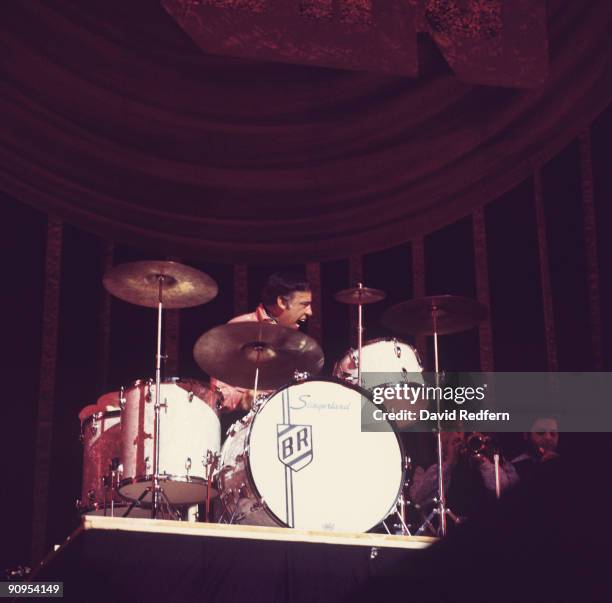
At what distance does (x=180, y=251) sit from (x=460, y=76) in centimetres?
205

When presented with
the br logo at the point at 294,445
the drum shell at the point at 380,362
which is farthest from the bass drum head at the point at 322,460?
the drum shell at the point at 380,362

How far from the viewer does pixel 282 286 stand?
196 inches

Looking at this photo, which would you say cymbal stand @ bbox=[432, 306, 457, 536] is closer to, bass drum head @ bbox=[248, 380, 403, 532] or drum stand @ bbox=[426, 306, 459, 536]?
drum stand @ bbox=[426, 306, 459, 536]

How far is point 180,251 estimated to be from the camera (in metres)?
5.91

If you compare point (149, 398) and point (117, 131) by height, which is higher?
point (117, 131)

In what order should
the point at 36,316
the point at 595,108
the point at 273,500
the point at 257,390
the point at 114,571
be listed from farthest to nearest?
the point at 595,108 < the point at 36,316 < the point at 257,390 < the point at 273,500 < the point at 114,571

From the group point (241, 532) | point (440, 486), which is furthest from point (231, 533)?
point (440, 486)

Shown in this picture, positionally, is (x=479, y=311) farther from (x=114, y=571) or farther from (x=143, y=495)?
(x=114, y=571)

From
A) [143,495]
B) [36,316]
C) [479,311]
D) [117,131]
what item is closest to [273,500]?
[143,495]

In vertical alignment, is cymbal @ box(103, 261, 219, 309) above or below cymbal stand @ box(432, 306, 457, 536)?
above

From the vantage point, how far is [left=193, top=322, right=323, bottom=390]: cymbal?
4.27 metres

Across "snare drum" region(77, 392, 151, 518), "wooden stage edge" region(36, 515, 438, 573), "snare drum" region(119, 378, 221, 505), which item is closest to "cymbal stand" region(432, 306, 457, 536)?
"wooden stage edge" region(36, 515, 438, 573)

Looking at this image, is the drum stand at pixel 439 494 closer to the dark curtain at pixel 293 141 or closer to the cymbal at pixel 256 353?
the cymbal at pixel 256 353

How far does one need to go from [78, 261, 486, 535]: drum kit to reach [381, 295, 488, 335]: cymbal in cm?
36
